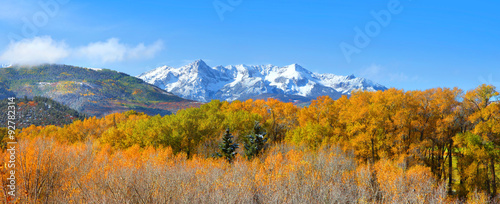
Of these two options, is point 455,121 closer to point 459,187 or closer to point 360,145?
point 459,187

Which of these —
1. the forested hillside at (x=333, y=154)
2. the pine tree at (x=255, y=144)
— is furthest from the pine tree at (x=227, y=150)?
the pine tree at (x=255, y=144)

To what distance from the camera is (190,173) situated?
41156 mm

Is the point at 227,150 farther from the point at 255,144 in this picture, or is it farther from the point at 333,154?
the point at 333,154

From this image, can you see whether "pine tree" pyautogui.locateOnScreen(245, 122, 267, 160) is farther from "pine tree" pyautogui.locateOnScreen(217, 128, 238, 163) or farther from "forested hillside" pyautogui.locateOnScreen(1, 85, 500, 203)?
"pine tree" pyautogui.locateOnScreen(217, 128, 238, 163)

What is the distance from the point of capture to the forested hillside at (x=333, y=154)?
35656 mm

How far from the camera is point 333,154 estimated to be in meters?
53.0

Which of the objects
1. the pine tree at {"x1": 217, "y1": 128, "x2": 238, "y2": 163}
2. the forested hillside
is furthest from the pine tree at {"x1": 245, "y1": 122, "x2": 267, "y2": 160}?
the pine tree at {"x1": 217, "y1": 128, "x2": 238, "y2": 163}

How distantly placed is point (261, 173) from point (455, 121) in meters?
34.4

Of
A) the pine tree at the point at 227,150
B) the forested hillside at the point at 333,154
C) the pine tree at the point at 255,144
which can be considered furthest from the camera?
the pine tree at the point at 255,144

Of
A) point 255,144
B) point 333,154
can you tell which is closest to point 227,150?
point 255,144

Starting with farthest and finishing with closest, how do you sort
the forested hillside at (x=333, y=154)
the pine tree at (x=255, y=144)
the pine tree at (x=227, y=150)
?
the pine tree at (x=255, y=144) < the pine tree at (x=227, y=150) < the forested hillside at (x=333, y=154)

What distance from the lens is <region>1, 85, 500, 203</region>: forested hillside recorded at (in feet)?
117

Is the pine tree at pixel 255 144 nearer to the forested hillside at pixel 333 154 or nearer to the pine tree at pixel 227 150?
the forested hillside at pixel 333 154

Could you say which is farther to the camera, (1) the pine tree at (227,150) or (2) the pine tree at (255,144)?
(2) the pine tree at (255,144)
